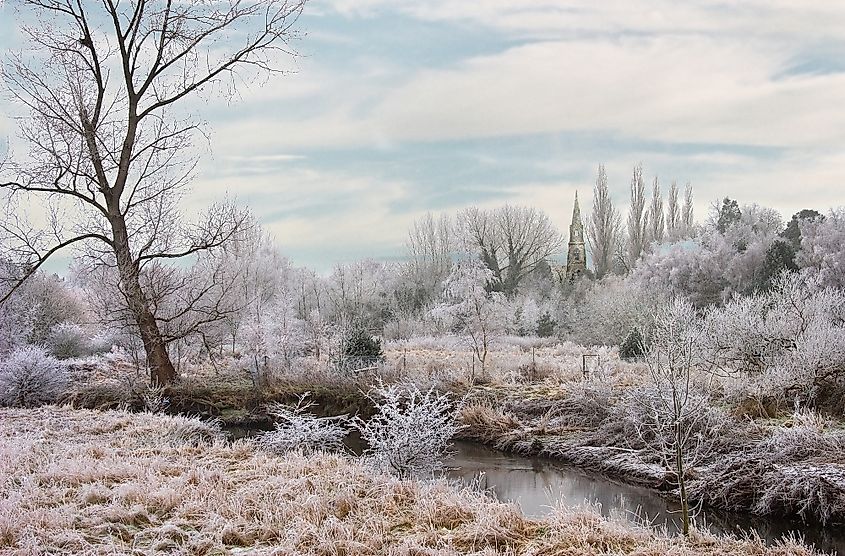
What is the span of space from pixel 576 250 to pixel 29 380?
27999mm

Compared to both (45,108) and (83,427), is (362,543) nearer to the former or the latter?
(83,427)

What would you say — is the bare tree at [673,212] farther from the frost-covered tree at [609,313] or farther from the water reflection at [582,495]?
the water reflection at [582,495]

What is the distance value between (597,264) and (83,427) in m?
29.9

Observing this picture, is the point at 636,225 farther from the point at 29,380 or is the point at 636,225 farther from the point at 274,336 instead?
the point at 29,380

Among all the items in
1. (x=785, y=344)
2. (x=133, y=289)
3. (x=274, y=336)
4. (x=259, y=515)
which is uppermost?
(x=133, y=289)

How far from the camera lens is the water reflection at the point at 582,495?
754 centimetres

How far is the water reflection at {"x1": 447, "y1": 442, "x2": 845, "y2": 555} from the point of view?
7543 millimetres

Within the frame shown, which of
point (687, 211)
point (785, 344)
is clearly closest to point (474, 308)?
point (785, 344)

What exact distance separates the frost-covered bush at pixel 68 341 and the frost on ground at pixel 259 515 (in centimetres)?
1499

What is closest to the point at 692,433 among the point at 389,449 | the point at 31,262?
the point at 389,449

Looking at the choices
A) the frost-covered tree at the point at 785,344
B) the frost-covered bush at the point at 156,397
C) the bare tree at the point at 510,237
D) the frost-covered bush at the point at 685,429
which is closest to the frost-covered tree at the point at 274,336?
the frost-covered bush at the point at 156,397

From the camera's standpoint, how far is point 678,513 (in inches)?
326

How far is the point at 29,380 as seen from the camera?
1180cm

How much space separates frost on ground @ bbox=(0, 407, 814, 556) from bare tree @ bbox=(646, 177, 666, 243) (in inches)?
1200
